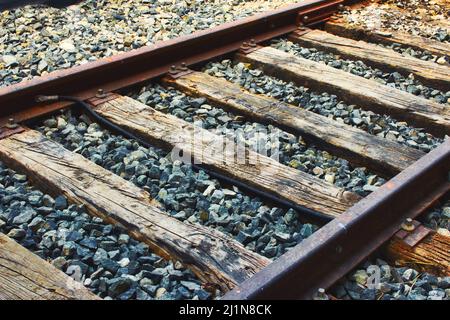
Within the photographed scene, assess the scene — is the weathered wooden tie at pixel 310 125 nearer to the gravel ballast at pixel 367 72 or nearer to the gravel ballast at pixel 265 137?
the gravel ballast at pixel 265 137

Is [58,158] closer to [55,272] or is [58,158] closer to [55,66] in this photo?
[55,272]

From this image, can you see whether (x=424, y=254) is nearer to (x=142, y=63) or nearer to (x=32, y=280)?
(x=32, y=280)

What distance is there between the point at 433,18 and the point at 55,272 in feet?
14.0

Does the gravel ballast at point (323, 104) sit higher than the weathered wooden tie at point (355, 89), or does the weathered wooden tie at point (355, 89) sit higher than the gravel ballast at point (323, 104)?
the weathered wooden tie at point (355, 89)

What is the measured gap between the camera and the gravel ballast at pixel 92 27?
442 centimetres

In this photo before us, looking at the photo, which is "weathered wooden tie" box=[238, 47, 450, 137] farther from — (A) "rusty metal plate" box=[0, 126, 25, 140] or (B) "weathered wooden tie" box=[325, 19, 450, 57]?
(A) "rusty metal plate" box=[0, 126, 25, 140]

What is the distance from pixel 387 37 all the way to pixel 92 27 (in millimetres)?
2262

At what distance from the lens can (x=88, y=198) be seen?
109 inches

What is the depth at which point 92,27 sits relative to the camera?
5.16 metres

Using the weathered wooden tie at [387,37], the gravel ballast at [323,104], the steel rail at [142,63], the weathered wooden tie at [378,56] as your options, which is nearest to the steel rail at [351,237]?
the gravel ballast at [323,104]

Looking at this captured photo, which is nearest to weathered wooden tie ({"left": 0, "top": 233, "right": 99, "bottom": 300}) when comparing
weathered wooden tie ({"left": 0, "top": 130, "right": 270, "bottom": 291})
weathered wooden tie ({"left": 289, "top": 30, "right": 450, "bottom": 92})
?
weathered wooden tie ({"left": 0, "top": 130, "right": 270, "bottom": 291})

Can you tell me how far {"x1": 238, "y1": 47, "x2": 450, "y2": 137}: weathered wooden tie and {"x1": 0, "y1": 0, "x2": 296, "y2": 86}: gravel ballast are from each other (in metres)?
0.96

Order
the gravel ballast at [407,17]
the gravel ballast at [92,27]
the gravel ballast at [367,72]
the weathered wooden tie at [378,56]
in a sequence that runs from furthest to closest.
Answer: the gravel ballast at [407,17], the gravel ballast at [92,27], the weathered wooden tie at [378,56], the gravel ballast at [367,72]

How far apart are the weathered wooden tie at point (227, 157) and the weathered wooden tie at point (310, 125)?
14.5 inches
